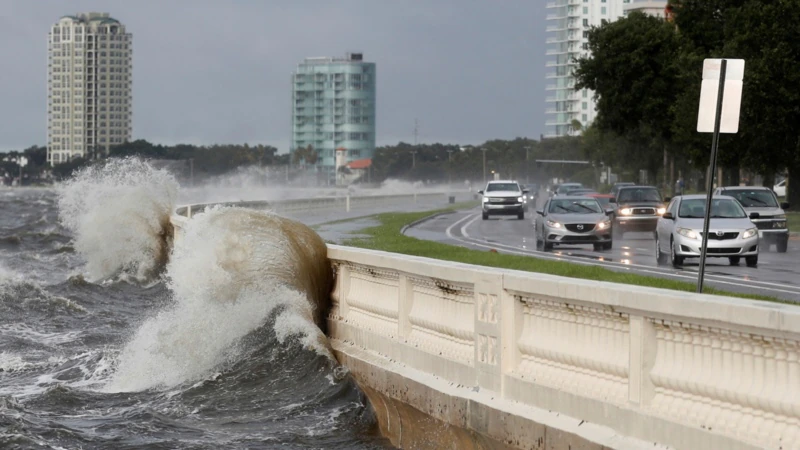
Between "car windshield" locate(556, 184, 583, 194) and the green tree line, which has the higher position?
the green tree line

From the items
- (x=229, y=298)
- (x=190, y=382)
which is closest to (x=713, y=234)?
(x=229, y=298)

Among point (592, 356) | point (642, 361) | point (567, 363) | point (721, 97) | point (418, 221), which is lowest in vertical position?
point (418, 221)

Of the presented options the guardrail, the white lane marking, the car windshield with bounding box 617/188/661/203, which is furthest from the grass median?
the car windshield with bounding box 617/188/661/203

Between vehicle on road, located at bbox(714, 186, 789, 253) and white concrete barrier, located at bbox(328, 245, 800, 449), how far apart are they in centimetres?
2627

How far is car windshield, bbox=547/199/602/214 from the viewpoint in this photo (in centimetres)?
3759

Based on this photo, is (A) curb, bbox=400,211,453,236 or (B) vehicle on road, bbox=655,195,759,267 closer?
(B) vehicle on road, bbox=655,195,759,267

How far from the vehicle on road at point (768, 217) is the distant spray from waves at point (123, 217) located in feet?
49.4

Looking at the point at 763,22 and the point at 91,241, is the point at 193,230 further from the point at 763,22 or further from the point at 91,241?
the point at 763,22

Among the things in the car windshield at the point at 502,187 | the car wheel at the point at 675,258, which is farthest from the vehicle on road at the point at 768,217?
the car windshield at the point at 502,187

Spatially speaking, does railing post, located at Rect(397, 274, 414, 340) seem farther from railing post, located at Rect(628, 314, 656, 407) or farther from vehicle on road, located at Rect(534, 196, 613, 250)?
vehicle on road, located at Rect(534, 196, 613, 250)

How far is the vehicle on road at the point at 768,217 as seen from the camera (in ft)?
117

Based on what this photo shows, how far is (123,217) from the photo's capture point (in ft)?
111

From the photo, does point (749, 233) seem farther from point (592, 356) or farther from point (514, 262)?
point (592, 356)

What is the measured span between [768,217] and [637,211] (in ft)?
33.3
